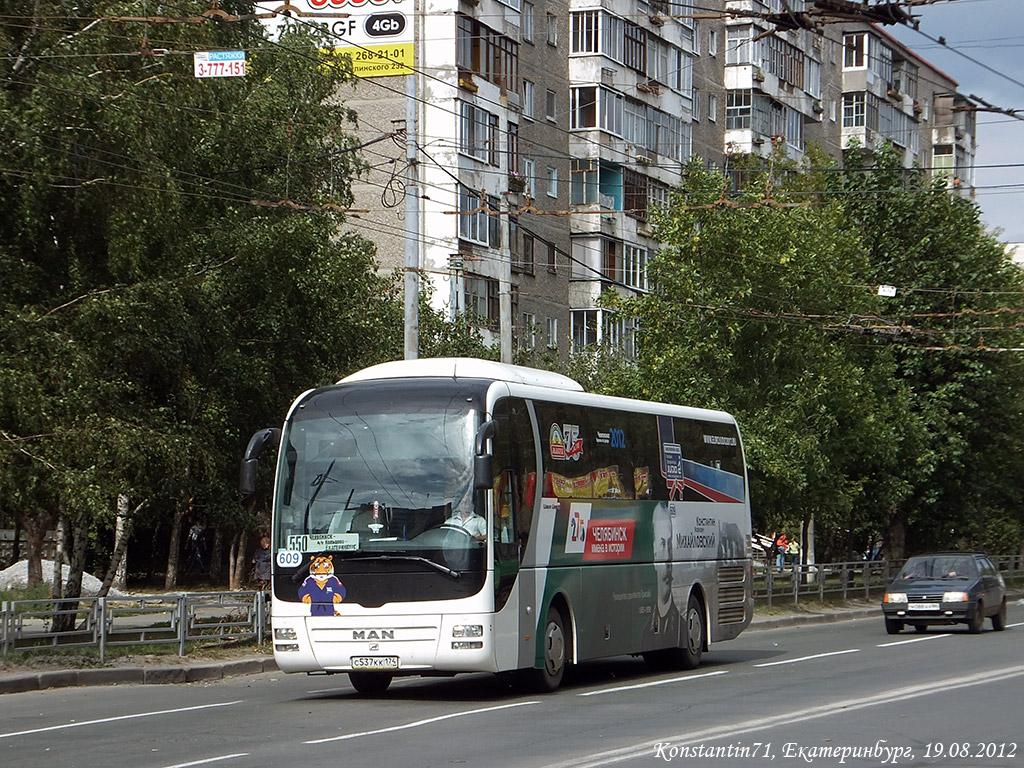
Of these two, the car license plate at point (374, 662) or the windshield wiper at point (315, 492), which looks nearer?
the car license plate at point (374, 662)

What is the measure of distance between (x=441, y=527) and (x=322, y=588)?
1.41 metres

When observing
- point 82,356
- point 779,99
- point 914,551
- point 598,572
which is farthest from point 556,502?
point 779,99

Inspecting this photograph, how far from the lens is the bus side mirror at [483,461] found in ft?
49.8

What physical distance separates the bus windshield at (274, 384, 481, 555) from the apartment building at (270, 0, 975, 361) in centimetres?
2170

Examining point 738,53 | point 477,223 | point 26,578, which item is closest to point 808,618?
point 26,578

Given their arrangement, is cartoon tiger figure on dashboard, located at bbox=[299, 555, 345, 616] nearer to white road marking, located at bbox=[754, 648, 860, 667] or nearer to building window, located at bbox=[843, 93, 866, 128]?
white road marking, located at bbox=[754, 648, 860, 667]

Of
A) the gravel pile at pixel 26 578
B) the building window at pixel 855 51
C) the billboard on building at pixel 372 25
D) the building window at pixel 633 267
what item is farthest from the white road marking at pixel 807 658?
the building window at pixel 855 51

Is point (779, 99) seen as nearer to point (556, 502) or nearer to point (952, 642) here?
point (952, 642)

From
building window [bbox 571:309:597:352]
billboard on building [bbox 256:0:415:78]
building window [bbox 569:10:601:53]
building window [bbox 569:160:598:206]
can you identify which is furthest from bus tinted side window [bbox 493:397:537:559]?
building window [bbox 569:10:601:53]

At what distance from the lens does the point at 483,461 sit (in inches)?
599

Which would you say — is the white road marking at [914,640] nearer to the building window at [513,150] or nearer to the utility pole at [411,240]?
the utility pole at [411,240]

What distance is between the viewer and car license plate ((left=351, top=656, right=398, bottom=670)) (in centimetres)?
1557

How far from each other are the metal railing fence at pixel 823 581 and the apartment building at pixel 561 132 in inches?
282

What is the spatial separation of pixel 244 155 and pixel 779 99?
45.4 meters
